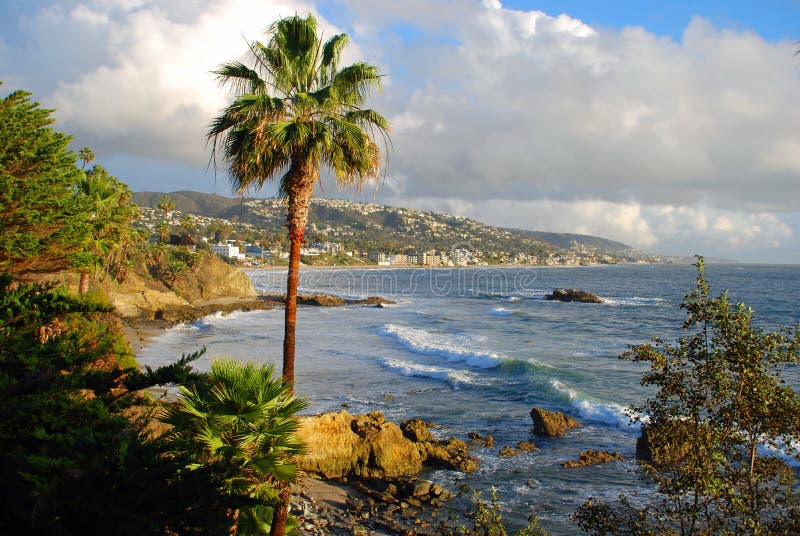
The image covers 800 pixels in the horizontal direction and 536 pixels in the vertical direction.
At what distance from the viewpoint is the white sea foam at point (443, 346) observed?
2831cm

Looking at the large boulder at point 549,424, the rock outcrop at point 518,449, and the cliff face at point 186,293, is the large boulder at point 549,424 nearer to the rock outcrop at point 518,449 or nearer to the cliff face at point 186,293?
the rock outcrop at point 518,449

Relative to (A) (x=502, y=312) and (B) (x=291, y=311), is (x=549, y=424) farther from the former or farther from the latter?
(A) (x=502, y=312)

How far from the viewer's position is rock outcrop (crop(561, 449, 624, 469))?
14.1 metres

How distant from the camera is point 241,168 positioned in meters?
8.89

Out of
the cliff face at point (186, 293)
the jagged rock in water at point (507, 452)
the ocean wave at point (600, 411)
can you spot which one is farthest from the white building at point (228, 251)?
the jagged rock in water at point (507, 452)

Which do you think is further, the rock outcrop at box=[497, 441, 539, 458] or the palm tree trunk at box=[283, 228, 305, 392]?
the rock outcrop at box=[497, 441, 539, 458]

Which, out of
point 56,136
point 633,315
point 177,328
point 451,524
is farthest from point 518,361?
point 633,315

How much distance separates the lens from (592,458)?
1443 cm

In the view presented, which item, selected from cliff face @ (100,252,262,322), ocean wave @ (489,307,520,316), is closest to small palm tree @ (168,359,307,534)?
cliff face @ (100,252,262,322)

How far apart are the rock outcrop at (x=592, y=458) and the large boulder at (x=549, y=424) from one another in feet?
5.92

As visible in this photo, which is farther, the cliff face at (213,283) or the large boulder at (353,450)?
the cliff face at (213,283)

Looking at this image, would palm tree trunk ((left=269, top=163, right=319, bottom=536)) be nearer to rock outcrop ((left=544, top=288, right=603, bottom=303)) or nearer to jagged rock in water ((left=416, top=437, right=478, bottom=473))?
jagged rock in water ((left=416, top=437, right=478, bottom=473))

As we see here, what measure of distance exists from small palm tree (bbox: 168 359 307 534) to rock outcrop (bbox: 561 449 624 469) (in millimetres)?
10400

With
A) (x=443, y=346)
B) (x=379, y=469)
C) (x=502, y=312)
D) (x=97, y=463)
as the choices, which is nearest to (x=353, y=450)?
(x=379, y=469)
